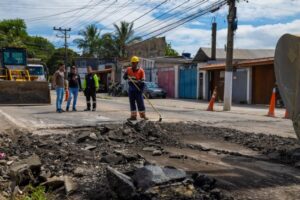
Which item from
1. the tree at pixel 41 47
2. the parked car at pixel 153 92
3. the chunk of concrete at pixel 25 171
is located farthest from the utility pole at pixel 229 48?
the tree at pixel 41 47

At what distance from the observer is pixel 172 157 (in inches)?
300

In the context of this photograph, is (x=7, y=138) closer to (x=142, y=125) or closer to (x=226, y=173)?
(x=142, y=125)

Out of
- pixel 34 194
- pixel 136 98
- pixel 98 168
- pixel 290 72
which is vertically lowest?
pixel 34 194

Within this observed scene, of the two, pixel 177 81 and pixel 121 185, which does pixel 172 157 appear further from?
pixel 177 81

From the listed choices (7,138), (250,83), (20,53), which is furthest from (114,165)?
(250,83)

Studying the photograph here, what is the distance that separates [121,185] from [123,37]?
63.4 m

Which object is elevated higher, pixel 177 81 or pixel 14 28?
pixel 14 28

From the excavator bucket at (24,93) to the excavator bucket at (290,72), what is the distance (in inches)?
609

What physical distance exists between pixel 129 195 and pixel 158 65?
48614mm

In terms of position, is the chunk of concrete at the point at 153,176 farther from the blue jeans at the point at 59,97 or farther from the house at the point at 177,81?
the house at the point at 177,81

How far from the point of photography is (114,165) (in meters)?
6.88

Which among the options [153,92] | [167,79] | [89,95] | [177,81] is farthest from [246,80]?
[89,95]

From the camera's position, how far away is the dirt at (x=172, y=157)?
546 cm

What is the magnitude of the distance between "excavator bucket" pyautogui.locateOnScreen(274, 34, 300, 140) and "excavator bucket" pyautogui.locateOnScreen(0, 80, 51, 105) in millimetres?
15474
